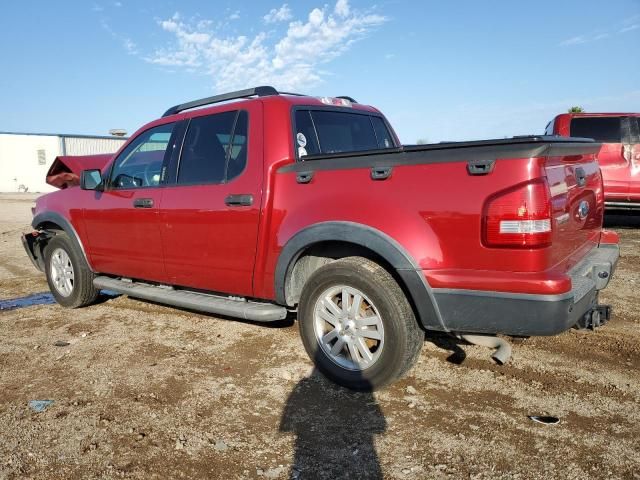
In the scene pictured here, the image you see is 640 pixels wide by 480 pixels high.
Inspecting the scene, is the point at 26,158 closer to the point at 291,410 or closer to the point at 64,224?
the point at 64,224

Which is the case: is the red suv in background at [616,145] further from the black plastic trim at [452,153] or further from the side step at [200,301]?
the side step at [200,301]

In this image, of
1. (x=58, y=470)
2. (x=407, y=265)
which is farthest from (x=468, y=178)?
(x=58, y=470)

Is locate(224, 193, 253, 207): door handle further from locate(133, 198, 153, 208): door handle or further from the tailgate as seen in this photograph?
the tailgate

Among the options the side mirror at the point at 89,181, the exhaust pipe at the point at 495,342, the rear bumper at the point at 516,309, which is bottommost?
the exhaust pipe at the point at 495,342

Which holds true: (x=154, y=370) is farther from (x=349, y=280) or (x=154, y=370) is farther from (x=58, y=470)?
(x=349, y=280)

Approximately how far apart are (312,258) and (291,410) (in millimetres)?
1112

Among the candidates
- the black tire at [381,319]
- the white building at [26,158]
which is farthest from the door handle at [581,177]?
the white building at [26,158]

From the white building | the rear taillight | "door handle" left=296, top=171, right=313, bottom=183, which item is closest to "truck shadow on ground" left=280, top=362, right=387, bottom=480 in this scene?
the rear taillight

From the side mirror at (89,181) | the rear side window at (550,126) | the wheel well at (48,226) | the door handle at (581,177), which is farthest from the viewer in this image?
the rear side window at (550,126)

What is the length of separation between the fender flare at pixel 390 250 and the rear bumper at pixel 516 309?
0.06m

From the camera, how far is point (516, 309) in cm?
270

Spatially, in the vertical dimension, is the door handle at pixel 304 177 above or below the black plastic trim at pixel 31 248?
above

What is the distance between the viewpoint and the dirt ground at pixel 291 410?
2.54 m

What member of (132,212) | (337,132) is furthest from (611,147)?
(132,212)
